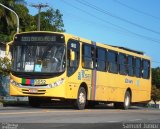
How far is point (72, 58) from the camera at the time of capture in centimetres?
2380

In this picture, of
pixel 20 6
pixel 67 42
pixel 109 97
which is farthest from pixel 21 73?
pixel 20 6

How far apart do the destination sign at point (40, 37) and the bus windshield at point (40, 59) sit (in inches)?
9.5

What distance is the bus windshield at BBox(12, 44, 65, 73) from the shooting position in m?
23.3

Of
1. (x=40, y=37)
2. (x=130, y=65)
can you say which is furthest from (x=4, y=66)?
(x=40, y=37)

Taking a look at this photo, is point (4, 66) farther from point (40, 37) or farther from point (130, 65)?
point (40, 37)

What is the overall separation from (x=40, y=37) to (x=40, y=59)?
3.51 ft

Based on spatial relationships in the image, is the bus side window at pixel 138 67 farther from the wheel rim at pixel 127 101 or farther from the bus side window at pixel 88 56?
the bus side window at pixel 88 56

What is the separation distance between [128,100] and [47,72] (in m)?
9.20

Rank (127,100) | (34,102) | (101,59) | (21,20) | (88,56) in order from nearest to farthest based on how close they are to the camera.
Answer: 1. (88,56)
2. (34,102)
3. (101,59)
4. (127,100)
5. (21,20)

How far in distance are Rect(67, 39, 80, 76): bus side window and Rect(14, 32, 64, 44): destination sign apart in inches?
20.7

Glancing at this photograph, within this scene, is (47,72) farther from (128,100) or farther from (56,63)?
(128,100)

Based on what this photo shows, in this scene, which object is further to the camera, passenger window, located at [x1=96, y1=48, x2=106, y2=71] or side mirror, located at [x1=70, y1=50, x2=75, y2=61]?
passenger window, located at [x1=96, y1=48, x2=106, y2=71]

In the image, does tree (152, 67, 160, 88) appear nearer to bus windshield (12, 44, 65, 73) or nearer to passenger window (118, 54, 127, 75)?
passenger window (118, 54, 127, 75)

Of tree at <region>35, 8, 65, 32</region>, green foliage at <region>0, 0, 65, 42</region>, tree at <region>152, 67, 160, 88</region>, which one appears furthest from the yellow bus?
tree at <region>152, 67, 160, 88</region>
